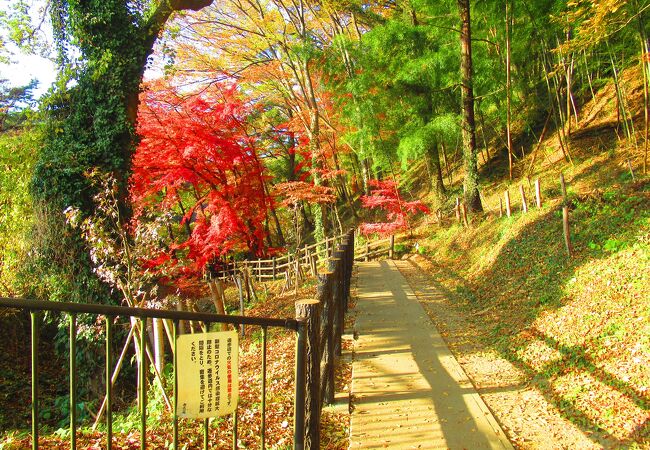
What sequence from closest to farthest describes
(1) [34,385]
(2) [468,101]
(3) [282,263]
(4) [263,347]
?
1. (1) [34,385]
2. (4) [263,347]
3. (2) [468,101]
4. (3) [282,263]

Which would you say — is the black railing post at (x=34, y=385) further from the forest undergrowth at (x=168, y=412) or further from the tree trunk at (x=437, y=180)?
the tree trunk at (x=437, y=180)

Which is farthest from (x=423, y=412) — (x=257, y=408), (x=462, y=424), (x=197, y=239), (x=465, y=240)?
(x=197, y=239)

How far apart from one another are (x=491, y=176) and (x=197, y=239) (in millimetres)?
11383

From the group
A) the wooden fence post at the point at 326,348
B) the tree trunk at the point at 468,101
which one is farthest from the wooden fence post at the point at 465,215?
the wooden fence post at the point at 326,348

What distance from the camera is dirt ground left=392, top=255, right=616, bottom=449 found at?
3.32 metres

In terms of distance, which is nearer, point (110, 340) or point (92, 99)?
point (110, 340)

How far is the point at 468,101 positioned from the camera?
37.9 ft

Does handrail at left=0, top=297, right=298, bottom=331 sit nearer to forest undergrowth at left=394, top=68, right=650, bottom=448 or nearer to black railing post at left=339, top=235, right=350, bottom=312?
forest undergrowth at left=394, top=68, right=650, bottom=448

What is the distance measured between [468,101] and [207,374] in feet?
37.3

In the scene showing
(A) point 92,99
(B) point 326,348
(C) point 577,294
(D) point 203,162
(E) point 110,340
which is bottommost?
(B) point 326,348

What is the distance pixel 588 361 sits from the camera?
4.21 metres

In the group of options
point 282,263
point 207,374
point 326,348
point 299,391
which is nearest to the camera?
point 207,374

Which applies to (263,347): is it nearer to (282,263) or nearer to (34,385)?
(34,385)

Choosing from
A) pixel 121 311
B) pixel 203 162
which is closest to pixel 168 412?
pixel 121 311
